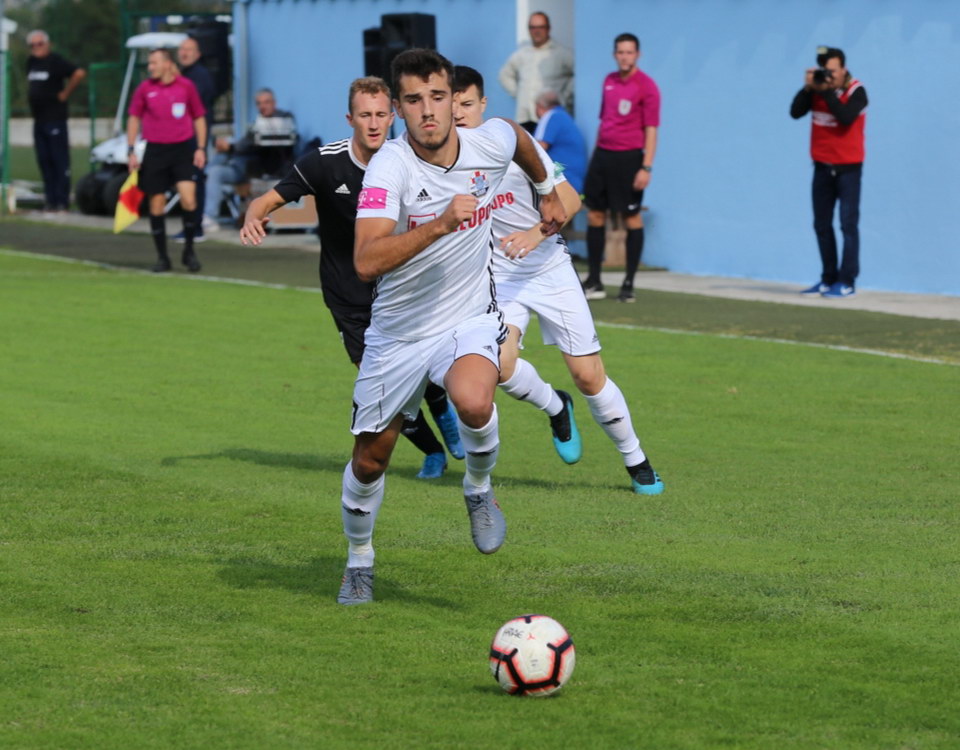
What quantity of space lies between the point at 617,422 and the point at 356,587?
2.53m

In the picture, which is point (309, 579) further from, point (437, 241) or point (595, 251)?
point (595, 251)

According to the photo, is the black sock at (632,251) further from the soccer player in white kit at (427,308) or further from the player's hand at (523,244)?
the soccer player in white kit at (427,308)

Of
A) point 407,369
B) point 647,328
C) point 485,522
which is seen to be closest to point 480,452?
point 485,522

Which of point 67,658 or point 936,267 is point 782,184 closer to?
point 936,267

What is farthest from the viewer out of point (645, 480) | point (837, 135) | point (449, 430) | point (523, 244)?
point (837, 135)

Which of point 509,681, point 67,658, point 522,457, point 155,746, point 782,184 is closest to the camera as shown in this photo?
point 155,746

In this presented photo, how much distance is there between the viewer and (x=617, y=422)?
8.79 metres

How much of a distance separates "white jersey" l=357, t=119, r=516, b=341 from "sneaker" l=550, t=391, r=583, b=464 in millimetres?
2469

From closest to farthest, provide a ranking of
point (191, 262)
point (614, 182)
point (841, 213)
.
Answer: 1. point (841, 213)
2. point (614, 182)
3. point (191, 262)

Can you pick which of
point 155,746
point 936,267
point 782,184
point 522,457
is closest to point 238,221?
point 782,184

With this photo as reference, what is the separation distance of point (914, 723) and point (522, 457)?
4.92 meters

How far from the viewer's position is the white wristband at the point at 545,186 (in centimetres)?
740

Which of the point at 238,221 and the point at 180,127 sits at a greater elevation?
the point at 180,127

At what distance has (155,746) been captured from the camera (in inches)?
195
